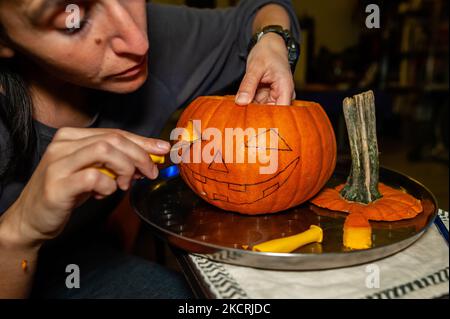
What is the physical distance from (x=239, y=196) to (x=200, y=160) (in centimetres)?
9

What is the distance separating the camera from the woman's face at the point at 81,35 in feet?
1.69

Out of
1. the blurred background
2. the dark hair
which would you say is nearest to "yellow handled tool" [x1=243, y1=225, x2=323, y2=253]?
the dark hair

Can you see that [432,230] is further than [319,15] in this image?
No

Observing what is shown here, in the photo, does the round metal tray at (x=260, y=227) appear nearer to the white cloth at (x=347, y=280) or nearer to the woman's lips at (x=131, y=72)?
the white cloth at (x=347, y=280)

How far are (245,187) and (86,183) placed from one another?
259 mm

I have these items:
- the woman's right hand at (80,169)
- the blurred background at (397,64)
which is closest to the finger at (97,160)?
the woman's right hand at (80,169)

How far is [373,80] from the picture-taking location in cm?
367

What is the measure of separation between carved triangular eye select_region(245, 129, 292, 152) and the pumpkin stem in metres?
0.12

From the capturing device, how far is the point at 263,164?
23.7 inches

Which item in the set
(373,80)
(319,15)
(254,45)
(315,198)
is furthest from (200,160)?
(319,15)

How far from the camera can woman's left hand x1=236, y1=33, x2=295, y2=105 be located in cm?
66

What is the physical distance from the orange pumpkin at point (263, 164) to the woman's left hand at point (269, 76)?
4cm

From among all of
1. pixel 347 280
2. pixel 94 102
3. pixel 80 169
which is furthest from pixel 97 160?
pixel 94 102
